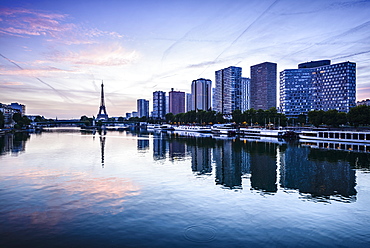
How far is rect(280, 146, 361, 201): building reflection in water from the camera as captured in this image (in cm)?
3169

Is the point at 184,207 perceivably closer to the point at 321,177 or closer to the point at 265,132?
the point at 321,177

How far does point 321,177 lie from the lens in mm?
39938

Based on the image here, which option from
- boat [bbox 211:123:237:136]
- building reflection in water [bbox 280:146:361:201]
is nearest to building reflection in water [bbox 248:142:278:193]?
building reflection in water [bbox 280:146:361:201]

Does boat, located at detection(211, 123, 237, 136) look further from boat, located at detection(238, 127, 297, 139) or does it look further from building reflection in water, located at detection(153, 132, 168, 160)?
building reflection in water, located at detection(153, 132, 168, 160)

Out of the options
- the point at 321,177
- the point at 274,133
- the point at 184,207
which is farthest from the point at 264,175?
the point at 274,133

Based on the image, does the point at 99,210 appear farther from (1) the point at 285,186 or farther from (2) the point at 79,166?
(2) the point at 79,166

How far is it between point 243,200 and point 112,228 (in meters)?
14.4

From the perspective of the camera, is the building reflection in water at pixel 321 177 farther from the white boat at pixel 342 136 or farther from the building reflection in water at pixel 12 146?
the building reflection in water at pixel 12 146

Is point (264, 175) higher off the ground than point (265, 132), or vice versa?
point (265, 132)

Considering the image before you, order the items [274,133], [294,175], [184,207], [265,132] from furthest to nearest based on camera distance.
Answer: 1. [265,132]
2. [274,133]
3. [294,175]
4. [184,207]

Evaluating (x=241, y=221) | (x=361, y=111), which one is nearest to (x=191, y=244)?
(x=241, y=221)

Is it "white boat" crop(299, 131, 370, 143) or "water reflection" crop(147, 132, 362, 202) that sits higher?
"white boat" crop(299, 131, 370, 143)

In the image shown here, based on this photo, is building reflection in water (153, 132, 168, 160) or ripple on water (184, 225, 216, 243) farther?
building reflection in water (153, 132, 168, 160)

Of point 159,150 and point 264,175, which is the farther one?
point 159,150
